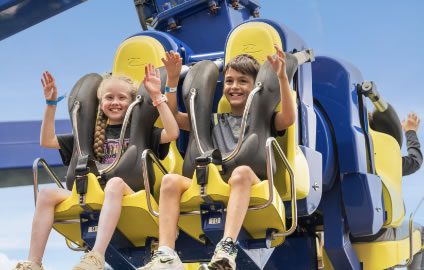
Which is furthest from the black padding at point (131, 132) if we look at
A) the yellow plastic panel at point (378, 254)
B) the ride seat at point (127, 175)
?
the yellow plastic panel at point (378, 254)

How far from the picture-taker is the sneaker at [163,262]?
337cm

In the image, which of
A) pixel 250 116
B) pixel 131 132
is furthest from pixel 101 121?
pixel 250 116

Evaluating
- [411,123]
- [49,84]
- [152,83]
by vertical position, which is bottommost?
[411,123]

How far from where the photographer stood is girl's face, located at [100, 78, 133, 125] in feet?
13.5

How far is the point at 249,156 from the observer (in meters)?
3.70

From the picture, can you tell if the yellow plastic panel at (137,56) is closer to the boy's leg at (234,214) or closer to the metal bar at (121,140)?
the metal bar at (121,140)

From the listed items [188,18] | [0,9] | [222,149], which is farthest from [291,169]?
[0,9]

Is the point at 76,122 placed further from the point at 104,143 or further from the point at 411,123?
the point at 411,123

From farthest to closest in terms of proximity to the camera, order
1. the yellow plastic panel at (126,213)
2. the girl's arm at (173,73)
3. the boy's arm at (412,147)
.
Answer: the boy's arm at (412,147) → the girl's arm at (173,73) → the yellow plastic panel at (126,213)

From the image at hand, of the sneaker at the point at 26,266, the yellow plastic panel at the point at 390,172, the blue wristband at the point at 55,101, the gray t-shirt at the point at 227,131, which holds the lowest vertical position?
the yellow plastic panel at the point at 390,172

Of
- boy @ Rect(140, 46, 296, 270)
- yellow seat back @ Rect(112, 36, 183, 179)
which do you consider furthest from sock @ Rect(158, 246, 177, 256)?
yellow seat back @ Rect(112, 36, 183, 179)

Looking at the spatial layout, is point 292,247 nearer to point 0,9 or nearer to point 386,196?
point 386,196

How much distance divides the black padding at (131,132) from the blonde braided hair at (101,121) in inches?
1.1

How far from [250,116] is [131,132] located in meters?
0.65
